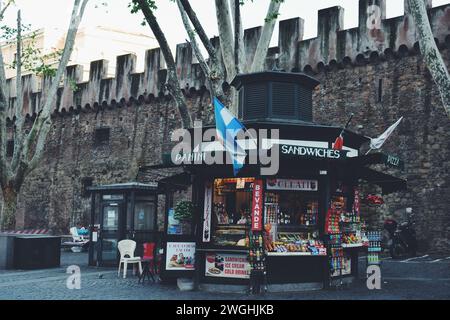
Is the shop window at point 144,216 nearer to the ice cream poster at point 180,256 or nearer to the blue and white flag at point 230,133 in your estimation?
the ice cream poster at point 180,256

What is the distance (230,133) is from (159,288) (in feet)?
11.0

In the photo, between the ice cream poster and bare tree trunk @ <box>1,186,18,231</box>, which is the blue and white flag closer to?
the ice cream poster

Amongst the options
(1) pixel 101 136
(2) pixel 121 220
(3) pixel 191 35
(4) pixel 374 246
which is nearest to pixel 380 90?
(3) pixel 191 35

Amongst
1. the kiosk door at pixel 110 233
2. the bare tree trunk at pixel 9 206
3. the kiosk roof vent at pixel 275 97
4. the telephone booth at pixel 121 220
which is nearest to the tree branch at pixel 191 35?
the kiosk roof vent at pixel 275 97

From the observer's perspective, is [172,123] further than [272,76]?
Yes

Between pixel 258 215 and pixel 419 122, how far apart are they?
921 cm

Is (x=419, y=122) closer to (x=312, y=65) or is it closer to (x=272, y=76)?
(x=312, y=65)

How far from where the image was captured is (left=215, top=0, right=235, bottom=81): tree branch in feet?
45.0

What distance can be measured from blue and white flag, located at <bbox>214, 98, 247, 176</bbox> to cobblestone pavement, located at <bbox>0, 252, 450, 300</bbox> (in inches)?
95.0

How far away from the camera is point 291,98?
11906mm

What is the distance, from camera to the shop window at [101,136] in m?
27.1

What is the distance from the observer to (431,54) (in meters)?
10.7

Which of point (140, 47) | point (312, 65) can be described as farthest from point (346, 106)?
point (140, 47)

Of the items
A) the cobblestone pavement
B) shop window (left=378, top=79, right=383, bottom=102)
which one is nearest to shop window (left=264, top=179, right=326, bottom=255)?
the cobblestone pavement
